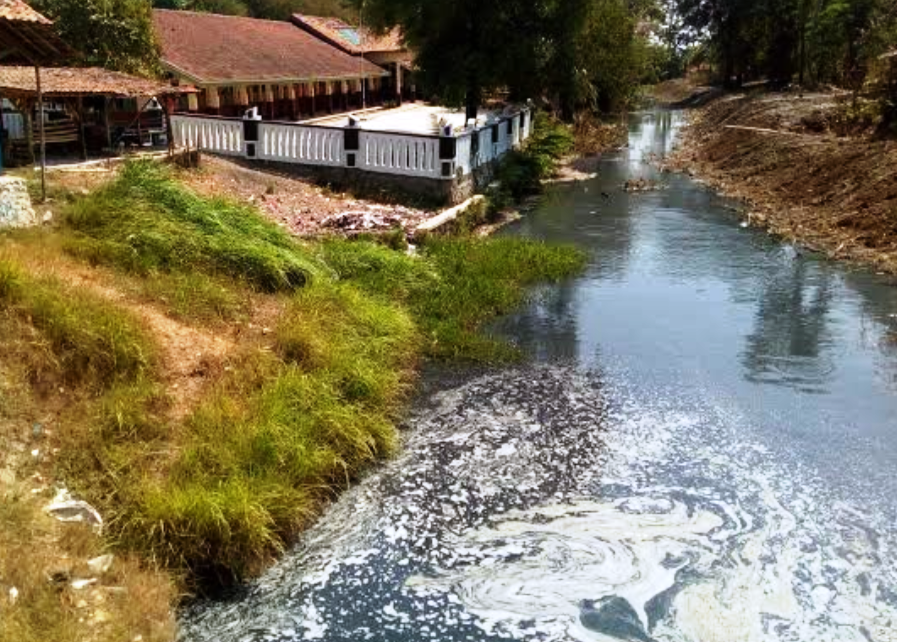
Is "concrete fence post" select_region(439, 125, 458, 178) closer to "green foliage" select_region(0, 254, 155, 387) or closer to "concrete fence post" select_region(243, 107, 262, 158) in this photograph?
"concrete fence post" select_region(243, 107, 262, 158)

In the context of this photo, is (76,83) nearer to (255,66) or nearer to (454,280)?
(454,280)

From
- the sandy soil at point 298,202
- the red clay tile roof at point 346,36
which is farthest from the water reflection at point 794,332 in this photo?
the red clay tile roof at point 346,36

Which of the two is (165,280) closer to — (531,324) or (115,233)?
(115,233)

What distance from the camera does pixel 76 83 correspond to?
1588cm

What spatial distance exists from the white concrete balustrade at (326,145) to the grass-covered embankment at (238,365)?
14.7 ft

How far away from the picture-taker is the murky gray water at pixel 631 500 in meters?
6.04

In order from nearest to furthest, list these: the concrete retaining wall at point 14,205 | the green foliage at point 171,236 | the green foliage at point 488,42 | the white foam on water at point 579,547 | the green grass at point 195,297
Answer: the white foam on water at point 579,547 → the green grass at point 195,297 → the concrete retaining wall at point 14,205 → the green foliage at point 171,236 → the green foliage at point 488,42

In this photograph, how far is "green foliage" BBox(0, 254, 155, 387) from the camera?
24.5 ft

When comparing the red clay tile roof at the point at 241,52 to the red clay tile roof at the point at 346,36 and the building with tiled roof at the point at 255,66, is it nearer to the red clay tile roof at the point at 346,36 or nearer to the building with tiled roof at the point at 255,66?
the building with tiled roof at the point at 255,66

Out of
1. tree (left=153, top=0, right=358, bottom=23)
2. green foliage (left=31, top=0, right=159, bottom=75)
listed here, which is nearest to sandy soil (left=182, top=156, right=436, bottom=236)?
green foliage (left=31, top=0, right=159, bottom=75)

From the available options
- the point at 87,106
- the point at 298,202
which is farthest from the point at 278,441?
the point at 87,106

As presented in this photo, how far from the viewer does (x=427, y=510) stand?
738cm

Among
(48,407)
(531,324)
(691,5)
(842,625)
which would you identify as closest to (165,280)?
(48,407)

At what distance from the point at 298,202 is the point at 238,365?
27.5ft
